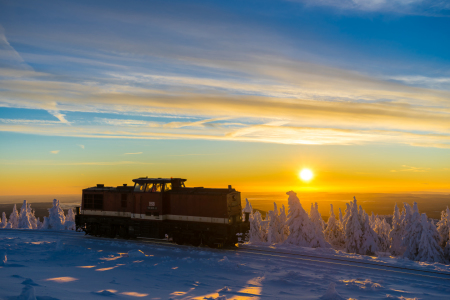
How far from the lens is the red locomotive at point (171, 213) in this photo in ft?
70.3

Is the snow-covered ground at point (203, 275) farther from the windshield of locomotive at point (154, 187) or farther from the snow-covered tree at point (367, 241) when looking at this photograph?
the snow-covered tree at point (367, 241)

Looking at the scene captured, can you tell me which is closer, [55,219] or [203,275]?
[203,275]

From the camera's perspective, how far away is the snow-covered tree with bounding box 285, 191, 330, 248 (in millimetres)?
35656

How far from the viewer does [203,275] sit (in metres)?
14.3

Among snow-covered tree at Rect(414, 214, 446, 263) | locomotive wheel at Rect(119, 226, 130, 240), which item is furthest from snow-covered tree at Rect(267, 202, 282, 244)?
locomotive wheel at Rect(119, 226, 130, 240)

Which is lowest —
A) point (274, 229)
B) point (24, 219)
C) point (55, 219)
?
point (274, 229)

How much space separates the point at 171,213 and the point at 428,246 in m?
27.1

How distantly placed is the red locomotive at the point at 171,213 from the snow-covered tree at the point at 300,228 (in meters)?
15.3

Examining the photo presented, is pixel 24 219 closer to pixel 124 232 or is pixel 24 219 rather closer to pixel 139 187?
pixel 124 232

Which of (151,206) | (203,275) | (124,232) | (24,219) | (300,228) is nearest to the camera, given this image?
(203,275)

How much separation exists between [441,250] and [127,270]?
32493 mm

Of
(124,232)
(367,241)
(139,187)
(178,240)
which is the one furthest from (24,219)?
(367,241)

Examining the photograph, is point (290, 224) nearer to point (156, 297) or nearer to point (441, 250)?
point (441, 250)

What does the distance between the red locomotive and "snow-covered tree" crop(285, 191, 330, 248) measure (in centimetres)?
1525
